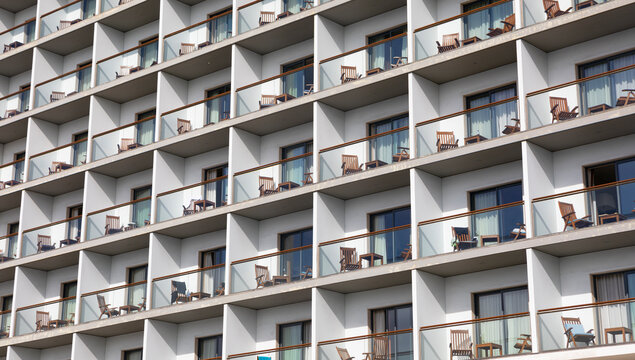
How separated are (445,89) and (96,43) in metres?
17.9

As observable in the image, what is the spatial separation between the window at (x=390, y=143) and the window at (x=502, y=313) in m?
5.44

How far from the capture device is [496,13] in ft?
106

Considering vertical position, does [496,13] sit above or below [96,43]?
below

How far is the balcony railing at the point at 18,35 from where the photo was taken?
49.5 meters

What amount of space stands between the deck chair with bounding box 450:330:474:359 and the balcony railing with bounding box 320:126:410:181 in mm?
6235

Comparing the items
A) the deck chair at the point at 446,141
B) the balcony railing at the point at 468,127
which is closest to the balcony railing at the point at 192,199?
the balcony railing at the point at 468,127

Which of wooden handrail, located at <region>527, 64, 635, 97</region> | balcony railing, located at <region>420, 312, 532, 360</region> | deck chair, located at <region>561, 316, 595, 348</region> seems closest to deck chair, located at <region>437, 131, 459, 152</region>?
wooden handrail, located at <region>527, 64, 635, 97</region>

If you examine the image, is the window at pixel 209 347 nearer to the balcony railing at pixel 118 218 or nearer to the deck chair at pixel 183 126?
the balcony railing at pixel 118 218

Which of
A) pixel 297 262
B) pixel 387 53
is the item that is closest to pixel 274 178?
pixel 297 262

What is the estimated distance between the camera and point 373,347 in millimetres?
31672

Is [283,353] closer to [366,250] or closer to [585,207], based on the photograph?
[366,250]

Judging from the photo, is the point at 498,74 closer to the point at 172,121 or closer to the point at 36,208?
the point at 172,121

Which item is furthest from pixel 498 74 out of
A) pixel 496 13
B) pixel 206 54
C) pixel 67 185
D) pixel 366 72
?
pixel 67 185

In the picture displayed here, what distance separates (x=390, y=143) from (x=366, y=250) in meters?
3.58
